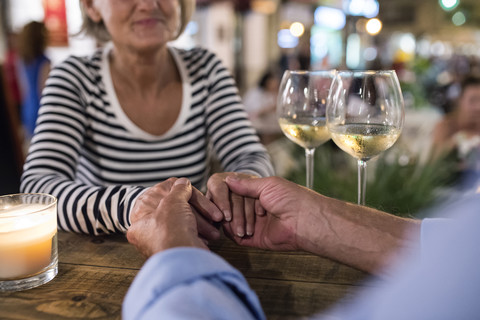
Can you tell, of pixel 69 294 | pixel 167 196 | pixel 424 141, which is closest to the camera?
pixel 69 294

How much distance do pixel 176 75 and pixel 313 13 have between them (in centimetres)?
1078

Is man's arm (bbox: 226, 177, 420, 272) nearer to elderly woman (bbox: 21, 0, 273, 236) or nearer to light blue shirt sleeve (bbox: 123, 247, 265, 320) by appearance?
light blue shirt sleeve (bbox: 123, 247, 265, 320)

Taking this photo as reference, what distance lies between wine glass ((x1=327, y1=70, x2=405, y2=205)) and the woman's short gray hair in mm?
872

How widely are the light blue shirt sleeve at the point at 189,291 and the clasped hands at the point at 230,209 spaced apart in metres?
0.17

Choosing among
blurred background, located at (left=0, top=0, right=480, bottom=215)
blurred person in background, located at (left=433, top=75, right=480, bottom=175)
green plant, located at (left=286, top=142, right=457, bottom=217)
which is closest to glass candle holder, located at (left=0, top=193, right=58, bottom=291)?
blurred background, located at (left=0, top=0, right=480, bottom=215)

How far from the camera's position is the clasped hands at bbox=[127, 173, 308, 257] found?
72 cm

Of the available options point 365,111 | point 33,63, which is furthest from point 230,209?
point 33,63

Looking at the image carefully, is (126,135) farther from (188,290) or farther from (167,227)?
(188,290)

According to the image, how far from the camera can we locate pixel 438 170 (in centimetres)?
224

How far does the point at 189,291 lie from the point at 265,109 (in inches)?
170

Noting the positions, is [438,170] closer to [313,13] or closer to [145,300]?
[145,300]

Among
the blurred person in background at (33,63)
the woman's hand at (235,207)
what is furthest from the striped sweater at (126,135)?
the blurred person in background at (33,63)

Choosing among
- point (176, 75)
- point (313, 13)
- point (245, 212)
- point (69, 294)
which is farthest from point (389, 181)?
point (313, 13)

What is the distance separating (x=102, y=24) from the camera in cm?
157
